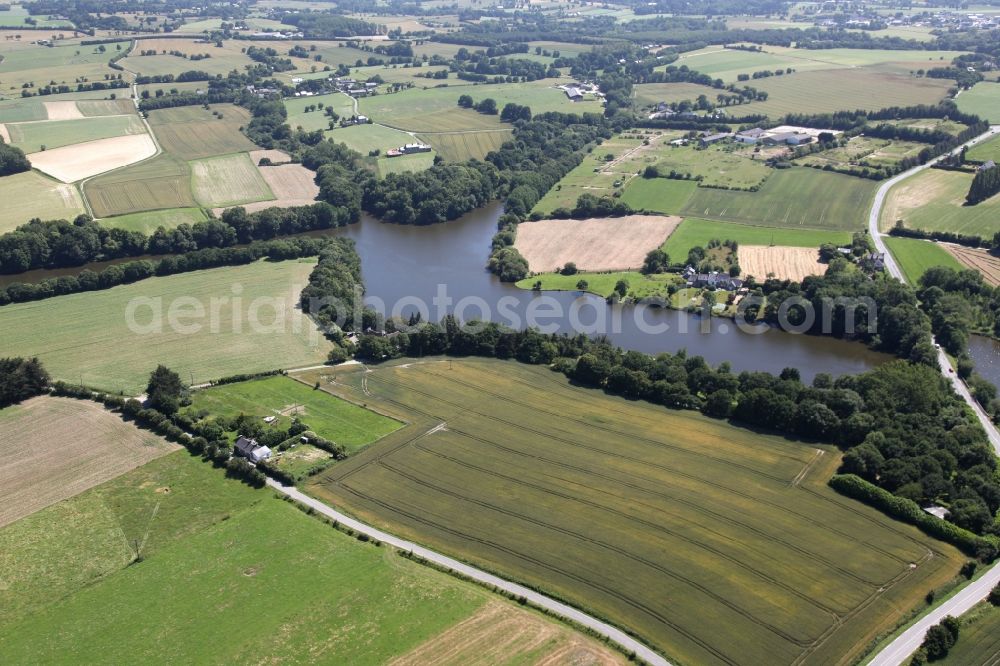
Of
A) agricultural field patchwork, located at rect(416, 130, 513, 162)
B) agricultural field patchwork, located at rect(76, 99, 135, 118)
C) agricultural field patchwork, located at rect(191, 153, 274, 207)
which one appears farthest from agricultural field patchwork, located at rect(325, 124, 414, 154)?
agricultural field patchwork, located at rect(76, 99, 135, 118)

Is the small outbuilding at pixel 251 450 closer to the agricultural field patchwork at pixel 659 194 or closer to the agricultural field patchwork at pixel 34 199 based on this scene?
the agricultural field patchwork at pixel 34 199

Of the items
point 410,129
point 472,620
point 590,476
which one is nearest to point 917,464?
point 590,476

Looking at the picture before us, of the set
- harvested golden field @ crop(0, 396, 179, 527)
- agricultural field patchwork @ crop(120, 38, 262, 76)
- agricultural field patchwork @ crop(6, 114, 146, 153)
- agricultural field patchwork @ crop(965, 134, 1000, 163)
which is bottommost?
harvested golden field @ crop(0, 396, 179, 527)

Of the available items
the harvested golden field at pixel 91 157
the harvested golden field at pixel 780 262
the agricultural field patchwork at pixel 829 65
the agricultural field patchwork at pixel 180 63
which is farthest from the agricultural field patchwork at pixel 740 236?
the agricultural field patchwork at pixel 180 63

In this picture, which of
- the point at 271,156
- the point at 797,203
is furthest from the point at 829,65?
the point at 271,156

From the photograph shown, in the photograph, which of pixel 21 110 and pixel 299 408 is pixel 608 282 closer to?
pixel 299 408

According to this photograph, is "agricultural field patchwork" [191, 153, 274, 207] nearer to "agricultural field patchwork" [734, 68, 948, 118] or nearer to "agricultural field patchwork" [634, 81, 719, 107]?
"agricultural field patchwork" [634, 81, 719, 107]
